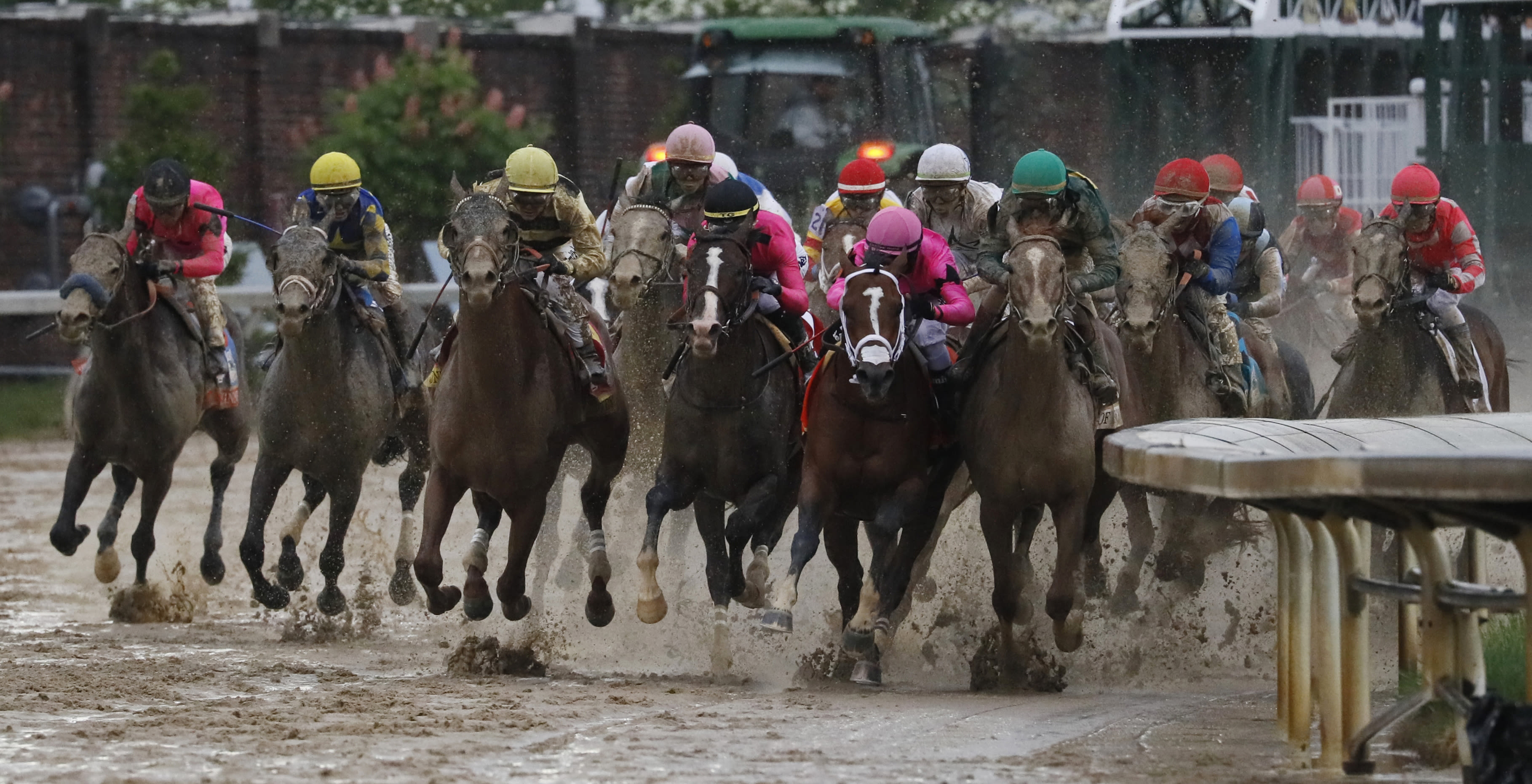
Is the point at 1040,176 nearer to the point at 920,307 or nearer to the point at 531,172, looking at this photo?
the point at 920,307

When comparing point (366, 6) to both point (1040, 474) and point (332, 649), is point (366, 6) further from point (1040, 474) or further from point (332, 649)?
point (1040, 474)

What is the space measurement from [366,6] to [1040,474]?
75.1 feet

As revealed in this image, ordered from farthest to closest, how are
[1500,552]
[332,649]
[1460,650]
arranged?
[1500,552] → [332,649] → [1460,650]

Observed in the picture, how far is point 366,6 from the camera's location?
100 feet

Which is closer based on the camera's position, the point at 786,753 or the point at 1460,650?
the point at 1460,650

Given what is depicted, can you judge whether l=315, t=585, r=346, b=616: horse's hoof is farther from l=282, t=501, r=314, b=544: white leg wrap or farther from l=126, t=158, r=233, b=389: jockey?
l=126, t=158, r=233, b=389: jockey

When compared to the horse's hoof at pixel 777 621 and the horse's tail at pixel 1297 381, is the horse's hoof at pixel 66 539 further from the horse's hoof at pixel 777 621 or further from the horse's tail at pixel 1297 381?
the horse's tail at pixel 1297 381

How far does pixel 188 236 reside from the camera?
1167cm

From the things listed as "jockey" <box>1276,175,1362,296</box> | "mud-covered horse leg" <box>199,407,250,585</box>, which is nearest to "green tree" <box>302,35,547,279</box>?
"jockey" <box>1276,175,1362,296</box>

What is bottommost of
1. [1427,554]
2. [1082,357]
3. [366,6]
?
[1427,554]

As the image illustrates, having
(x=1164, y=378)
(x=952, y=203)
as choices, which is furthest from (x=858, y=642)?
(x=952, y=203)

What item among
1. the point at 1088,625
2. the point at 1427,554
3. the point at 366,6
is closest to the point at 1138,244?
the point at 1088,625

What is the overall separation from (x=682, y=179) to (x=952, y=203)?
122 cm

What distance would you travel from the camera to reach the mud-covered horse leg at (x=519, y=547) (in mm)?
9828
